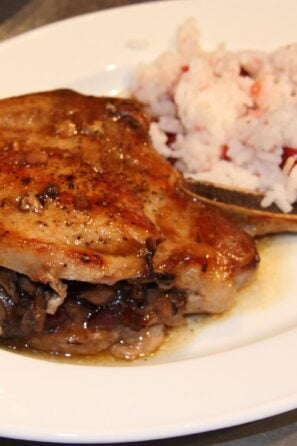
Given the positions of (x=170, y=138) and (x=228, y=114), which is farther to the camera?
(x=170, y=138)

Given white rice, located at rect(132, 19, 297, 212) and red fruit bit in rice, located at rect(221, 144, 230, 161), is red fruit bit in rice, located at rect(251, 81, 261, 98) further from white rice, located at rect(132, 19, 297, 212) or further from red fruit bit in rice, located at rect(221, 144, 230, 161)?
red fruit bit in rice, located at rect(221, 144, 230, 161)

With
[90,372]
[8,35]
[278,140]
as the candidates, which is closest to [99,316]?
[90,372]

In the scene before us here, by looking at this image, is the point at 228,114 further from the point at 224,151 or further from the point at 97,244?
the point at 97,244

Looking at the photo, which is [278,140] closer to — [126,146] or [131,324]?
[126,146]

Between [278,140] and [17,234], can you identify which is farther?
[278,140]

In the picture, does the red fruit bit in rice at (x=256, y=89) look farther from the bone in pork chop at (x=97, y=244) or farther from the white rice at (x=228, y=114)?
the bone in pork chop at (x=97, y=244)

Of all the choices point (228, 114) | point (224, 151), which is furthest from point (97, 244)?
point (228, 114)

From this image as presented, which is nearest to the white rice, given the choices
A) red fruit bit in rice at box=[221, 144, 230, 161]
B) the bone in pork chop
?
red fruit bit in rice at box=[221, 144, 230, 161]

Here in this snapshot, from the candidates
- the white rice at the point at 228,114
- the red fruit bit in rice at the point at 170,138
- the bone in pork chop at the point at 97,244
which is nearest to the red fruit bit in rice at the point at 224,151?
the white rice at the point at 228,114
